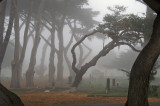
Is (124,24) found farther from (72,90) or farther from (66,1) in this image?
(66,1)

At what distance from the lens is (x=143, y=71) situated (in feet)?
26.2

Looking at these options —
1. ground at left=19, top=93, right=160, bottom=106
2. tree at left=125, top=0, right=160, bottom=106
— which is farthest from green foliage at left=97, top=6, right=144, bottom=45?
tree at left=125, top=0, right=160, bottom=106

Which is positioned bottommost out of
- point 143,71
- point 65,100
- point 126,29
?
point 65,100

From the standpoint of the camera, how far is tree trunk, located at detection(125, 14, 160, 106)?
26.1 feet

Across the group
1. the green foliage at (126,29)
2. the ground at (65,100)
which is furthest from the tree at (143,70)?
the green foliage at (126,29)

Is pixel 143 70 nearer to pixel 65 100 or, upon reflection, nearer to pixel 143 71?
pixel 143 71

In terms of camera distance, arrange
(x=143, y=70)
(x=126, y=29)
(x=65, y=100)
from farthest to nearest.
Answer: (x=126, y=29) < (x=65, y=100) < (x=143, y=70)

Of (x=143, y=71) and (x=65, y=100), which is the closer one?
(x=143, y=71)

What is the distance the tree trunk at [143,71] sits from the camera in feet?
26.1

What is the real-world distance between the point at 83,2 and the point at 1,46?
16.8m

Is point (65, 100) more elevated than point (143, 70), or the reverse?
point (143, 70)

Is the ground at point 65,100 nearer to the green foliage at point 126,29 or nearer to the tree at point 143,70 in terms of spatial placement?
the tree at point 143,70

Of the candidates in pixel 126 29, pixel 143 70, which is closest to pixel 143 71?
pixel 143 70

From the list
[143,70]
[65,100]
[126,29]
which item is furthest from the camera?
[126,29]
